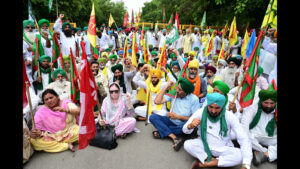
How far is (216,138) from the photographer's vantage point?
9.61 ft

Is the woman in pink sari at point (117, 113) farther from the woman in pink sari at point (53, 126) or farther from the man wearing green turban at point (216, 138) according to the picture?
the man wearing green turban at point (216, 138)

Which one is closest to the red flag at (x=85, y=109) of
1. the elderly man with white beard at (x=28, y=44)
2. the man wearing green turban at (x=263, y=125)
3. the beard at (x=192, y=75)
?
the man wearing green turban at (x=263, y=125)

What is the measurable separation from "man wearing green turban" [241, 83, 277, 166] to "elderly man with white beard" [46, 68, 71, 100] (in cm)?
358

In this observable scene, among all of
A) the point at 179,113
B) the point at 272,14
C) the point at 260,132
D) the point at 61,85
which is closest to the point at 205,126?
the point at 179,113

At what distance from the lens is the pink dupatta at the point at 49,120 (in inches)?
130

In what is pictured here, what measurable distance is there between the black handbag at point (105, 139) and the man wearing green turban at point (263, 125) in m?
2.19

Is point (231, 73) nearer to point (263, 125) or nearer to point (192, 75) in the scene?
point (192, 75)

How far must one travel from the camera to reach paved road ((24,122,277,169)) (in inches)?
120

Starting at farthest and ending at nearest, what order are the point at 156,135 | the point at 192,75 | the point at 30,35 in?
1. the point at 30,35
2. the point at 192,75
3. the point at 156,135

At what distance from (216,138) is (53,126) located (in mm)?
2628

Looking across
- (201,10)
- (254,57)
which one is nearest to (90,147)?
(254,57)

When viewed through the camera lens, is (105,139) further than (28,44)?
No

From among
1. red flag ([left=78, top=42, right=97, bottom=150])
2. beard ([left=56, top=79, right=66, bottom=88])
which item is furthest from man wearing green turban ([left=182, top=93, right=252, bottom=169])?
beard ([left=56, top=79, right=66, bottom=88])

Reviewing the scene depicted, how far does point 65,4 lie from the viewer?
1802 cm
